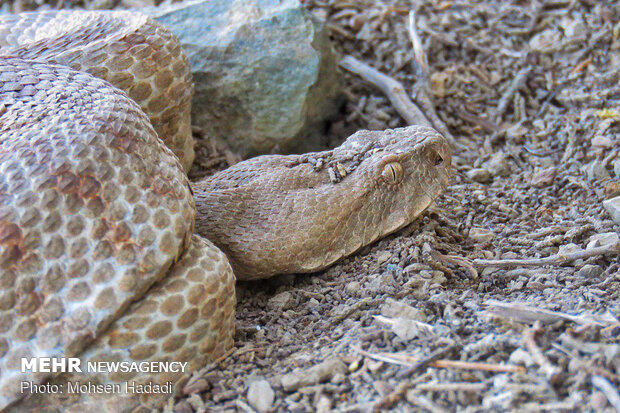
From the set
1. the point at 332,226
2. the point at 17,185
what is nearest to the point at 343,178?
the point at 332,226

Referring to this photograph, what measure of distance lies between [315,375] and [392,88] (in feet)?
10.7

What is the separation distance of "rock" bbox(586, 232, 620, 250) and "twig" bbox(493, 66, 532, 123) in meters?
1.95

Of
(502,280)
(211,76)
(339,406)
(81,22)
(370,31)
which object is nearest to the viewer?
(339,406)

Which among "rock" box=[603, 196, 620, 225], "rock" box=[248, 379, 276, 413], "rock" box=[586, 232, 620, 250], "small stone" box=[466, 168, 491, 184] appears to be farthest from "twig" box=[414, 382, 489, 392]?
"small stone" box=[466, 168, 491, 184]

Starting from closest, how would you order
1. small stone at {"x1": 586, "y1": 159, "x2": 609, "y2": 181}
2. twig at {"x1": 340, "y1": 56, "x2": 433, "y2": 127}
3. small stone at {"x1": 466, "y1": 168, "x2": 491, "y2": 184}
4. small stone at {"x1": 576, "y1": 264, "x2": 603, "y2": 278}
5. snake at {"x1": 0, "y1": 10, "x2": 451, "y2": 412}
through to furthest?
snake at {"x1": 0, "y1": 10, "x2": 451, "y2": 412} → small stone at {"x1": 576, "y1": 264, "x2": 603, "y2": 278} → small stone at {"x1": 586, "y1": 159, "x2": 609, "y2": 181} → small stone at {"x1": 466, "y1": 168, "x2": 491, "y2": 184} → twig at {"x1": 340, "y1": 56, "x2": 433, "y2": 127}

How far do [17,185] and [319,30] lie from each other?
3128 millimetres

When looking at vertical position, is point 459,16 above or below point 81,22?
below

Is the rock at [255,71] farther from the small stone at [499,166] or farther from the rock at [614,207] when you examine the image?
the rock at [614,207]

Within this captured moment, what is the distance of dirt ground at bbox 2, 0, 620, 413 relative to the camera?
2.45 metres

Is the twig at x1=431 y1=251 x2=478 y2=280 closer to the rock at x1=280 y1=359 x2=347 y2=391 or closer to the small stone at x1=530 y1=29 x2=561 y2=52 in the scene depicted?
the rock at x1=280 y1=359 x2=347 y2=391

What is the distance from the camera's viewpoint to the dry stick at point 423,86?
16.8ft

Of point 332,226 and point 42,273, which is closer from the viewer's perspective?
point 42,273

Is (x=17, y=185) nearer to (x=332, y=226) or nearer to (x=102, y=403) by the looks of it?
(x=102, y=403)

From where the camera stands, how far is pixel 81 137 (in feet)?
9.17
